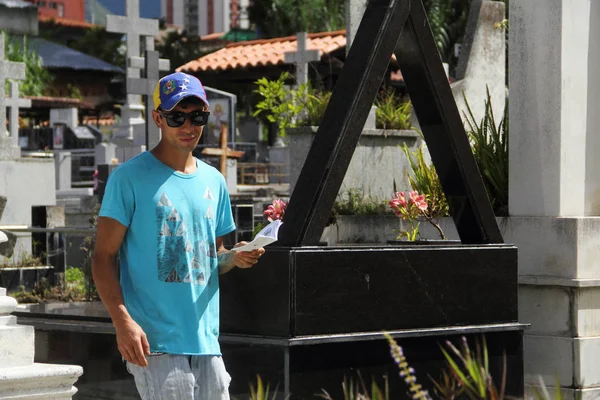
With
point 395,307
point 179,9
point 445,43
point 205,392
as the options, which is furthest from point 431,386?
point 179,9

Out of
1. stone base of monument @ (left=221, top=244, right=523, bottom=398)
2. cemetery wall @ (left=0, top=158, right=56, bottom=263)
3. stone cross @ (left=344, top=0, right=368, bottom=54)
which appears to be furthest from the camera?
cemetery wall @ (left=0, top=158, right=56, bottom=263)

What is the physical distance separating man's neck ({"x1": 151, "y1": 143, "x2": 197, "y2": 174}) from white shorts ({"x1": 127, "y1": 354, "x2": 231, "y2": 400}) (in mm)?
649

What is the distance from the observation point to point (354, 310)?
5.96 meters

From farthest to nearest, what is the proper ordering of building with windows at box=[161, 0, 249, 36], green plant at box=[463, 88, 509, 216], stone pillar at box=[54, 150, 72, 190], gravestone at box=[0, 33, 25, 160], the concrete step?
1. building with windows at box=[161, 0, 249, 36]
2. stone pillar at box=[54, 150, 72, 190]
3. gravestone at box=[0, 33, 25, 160]
4. green plant at box=[463, 88, 509, 216]
5. the concrete step

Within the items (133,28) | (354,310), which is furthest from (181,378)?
(133,28)

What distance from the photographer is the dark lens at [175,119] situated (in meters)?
4.40

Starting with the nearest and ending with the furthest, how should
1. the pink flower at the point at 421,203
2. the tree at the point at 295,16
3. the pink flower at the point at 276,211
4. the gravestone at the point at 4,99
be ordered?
the pink flower at the point at 421,203 → the pink flower at the point at 276,211 → the gravestone at the point at 4,99 → the tree at the point at 295,16

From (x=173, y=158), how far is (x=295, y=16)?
45.6m

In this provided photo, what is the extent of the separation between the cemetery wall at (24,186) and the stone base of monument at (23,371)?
10549 mm

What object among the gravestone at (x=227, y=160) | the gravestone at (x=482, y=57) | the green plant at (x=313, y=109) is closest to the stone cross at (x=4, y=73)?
the green plant at (x=313, y=109)

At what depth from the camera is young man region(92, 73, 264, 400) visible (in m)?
4.24

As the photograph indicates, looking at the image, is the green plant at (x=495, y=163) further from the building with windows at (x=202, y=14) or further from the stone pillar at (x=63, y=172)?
the building with windows at (x=202, y=14)

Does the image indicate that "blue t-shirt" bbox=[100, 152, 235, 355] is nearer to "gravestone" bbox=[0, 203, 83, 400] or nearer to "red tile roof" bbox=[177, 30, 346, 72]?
"gravestone" bbox=[0, 203, 83, 400]

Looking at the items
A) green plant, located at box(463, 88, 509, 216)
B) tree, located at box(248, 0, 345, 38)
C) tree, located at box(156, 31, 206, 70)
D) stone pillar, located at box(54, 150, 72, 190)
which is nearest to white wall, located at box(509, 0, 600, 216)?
green plant, located at box(463, 88, 509, 216)
